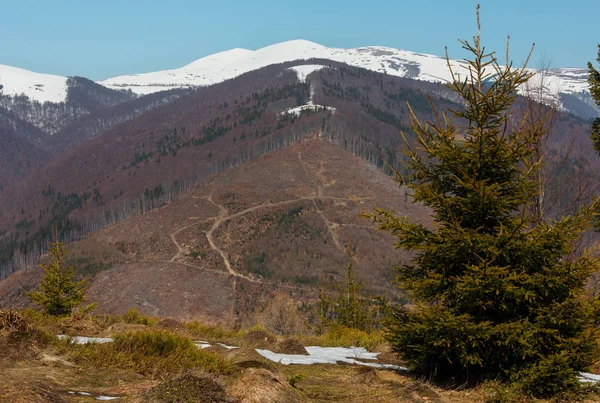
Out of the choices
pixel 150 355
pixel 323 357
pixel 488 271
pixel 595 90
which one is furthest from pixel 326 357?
pixel 595 90

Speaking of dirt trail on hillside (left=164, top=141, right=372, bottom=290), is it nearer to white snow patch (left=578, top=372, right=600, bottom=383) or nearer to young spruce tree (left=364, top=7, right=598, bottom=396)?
white snow patch (left=578, top=372, right=600, bottom=383)

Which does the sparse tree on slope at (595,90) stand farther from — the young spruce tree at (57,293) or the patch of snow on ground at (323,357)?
the young spruce tree at (57,293)

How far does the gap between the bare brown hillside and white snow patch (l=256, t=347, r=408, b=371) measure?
107331 millimetres

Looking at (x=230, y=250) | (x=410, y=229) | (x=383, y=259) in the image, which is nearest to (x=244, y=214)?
(x=230, y=250)

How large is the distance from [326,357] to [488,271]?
576 cm

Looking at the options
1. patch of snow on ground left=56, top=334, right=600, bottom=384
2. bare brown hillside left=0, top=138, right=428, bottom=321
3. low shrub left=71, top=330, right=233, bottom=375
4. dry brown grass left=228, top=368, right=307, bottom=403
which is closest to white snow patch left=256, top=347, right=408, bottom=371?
patch of snow on ground left=56, top=334, right=600, bottom=384

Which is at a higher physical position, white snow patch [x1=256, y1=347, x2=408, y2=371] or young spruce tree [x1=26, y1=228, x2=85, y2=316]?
white snow patch [x1=256, y1=347, x2=408, y2=371]

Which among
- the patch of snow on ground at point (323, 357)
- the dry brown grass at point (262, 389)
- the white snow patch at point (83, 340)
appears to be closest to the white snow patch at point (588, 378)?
the patch of snow on ground at point (323, 357)

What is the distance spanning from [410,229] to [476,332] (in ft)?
7.69

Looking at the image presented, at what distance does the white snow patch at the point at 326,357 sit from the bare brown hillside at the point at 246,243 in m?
107

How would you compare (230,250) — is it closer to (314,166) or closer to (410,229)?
(314,166)

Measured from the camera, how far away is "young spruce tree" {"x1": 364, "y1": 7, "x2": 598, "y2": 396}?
9031mm

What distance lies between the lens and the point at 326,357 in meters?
13.3

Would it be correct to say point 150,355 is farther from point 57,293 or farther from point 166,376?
point 57,293
